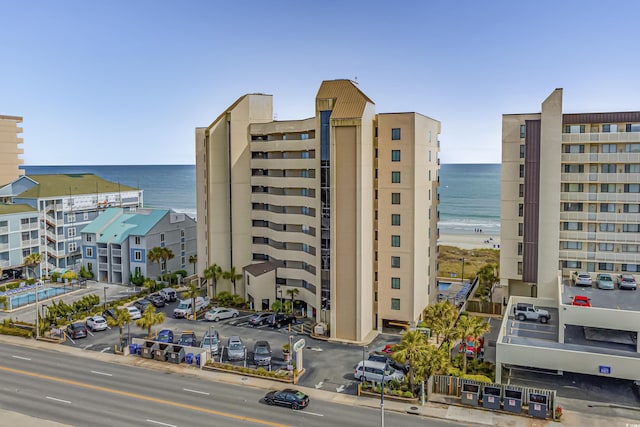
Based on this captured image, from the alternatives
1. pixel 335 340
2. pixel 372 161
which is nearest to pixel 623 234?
pixel 372 161

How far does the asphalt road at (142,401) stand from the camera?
3869 cm

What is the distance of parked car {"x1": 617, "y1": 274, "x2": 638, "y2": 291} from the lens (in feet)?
184

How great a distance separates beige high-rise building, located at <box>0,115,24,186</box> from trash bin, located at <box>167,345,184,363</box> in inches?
2692

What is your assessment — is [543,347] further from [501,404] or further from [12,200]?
[12,200]

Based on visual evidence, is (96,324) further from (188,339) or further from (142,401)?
(142,401)

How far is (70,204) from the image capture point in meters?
93.7

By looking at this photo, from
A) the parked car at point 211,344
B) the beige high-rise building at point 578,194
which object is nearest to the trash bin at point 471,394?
the parked car at point 211,344

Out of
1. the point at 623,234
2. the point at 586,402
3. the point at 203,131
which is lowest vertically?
the point at 586,402

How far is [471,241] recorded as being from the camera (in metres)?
164

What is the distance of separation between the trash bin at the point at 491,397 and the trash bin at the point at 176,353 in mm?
27163

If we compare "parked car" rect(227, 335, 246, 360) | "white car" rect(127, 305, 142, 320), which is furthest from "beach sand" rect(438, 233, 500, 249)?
"parked car" rect(227, 335, 246, 360)

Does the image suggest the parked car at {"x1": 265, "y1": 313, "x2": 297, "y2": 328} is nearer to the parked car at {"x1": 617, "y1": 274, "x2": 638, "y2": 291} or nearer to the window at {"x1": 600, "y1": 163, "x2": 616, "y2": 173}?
the parked car at {"x1": 617, "y1": 274, "x2": 638, "y2": 291}

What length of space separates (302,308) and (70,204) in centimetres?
5128

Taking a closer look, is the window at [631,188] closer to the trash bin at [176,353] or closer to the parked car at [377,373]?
the parked car at [377,373]
